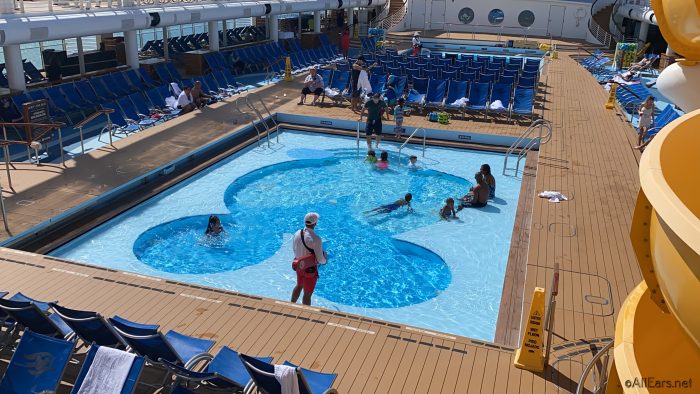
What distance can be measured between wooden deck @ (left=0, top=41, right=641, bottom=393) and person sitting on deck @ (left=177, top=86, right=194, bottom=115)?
12.3 feet

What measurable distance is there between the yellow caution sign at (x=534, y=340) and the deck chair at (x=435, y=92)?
10.3 metres

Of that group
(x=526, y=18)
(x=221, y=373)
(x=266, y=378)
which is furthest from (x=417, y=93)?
(x=526, y=18)

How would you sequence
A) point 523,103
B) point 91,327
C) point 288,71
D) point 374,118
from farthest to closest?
point 288,71 < point 523,103 < point 374,118 < point 91,327

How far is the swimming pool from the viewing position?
292 inches

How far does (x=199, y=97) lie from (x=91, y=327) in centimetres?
1028

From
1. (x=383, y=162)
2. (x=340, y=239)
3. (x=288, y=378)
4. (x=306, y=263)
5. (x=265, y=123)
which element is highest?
(x=288, y=378)

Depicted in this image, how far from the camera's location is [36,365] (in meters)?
4.52

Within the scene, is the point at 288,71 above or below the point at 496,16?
below

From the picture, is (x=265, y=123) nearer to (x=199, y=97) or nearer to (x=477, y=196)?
(x=199, y=97)

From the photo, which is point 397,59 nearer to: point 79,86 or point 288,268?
point 79,86

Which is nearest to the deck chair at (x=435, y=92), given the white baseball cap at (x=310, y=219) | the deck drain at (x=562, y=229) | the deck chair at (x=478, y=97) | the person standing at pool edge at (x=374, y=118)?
the deck chair at (x=478, y=97)

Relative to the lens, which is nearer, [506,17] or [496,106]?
[496,106]

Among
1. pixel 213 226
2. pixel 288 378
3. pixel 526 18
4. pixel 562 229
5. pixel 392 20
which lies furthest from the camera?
pixel 526 18

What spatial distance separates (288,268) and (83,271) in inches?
96.0
